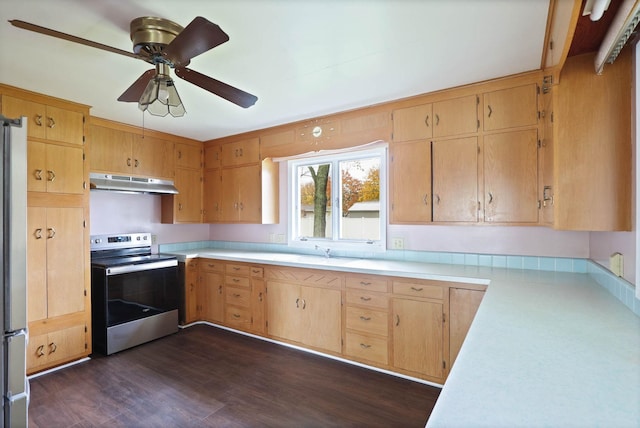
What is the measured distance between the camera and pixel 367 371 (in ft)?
9.05

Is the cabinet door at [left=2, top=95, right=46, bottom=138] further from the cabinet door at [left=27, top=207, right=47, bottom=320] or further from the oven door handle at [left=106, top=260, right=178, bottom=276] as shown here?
the oven door handle at [left=106, top=260, right=178, bottom=276]

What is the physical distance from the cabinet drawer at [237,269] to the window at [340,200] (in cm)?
65

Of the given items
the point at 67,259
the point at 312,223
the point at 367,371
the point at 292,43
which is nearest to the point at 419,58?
the point at 292,43

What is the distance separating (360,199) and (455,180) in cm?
106

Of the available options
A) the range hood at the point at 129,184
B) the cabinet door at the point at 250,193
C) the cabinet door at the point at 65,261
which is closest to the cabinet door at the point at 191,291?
the cabinet door at the point at 250,193

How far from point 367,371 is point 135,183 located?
3034 millimetres

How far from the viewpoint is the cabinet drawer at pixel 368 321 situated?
→ 2707 millimetres

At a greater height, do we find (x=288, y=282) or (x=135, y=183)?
(x=135, y=183)

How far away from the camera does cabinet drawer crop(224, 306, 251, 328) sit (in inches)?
142

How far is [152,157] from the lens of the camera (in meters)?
3.83

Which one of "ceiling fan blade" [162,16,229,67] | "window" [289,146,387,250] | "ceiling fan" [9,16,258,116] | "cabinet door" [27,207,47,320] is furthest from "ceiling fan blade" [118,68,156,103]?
"window" [289,146,387,250]

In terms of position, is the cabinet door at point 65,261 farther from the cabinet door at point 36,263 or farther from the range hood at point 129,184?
the range hood at point 129,184

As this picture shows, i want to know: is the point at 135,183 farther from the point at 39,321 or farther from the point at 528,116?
the point at 528,116

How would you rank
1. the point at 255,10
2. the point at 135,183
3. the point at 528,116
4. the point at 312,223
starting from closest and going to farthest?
1. the point at 255,10
2. the point at 528,116
3. the point at 135,183
4. the point at 312,223
